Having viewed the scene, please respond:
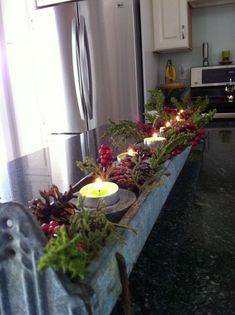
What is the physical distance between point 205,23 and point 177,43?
456 millimetres

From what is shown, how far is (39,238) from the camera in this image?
0.35 m

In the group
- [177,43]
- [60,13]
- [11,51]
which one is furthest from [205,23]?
[11,51]

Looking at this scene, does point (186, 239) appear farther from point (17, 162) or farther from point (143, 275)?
point (17, 162)

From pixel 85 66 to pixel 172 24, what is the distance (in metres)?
0.92

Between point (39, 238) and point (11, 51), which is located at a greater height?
point (11, 51)

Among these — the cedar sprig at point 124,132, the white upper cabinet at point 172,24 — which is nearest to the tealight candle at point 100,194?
the cedar sprig at point 124,132

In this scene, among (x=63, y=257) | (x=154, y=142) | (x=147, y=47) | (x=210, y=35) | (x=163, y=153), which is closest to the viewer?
(x=63, y=257)

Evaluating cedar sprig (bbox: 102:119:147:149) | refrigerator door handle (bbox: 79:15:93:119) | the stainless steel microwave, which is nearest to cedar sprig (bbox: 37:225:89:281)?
cedar sprig (bbox: 102:119:147:149)

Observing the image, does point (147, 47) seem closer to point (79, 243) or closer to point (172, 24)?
point (172, 24)

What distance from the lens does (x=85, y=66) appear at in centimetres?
264

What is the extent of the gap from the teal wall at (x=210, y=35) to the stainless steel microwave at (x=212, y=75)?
1.08 ft

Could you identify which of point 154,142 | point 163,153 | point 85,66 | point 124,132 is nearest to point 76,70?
point 85,66

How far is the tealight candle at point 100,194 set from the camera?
57 centimetres

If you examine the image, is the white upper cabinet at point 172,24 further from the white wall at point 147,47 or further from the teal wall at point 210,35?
the teal wall at point 210,35
